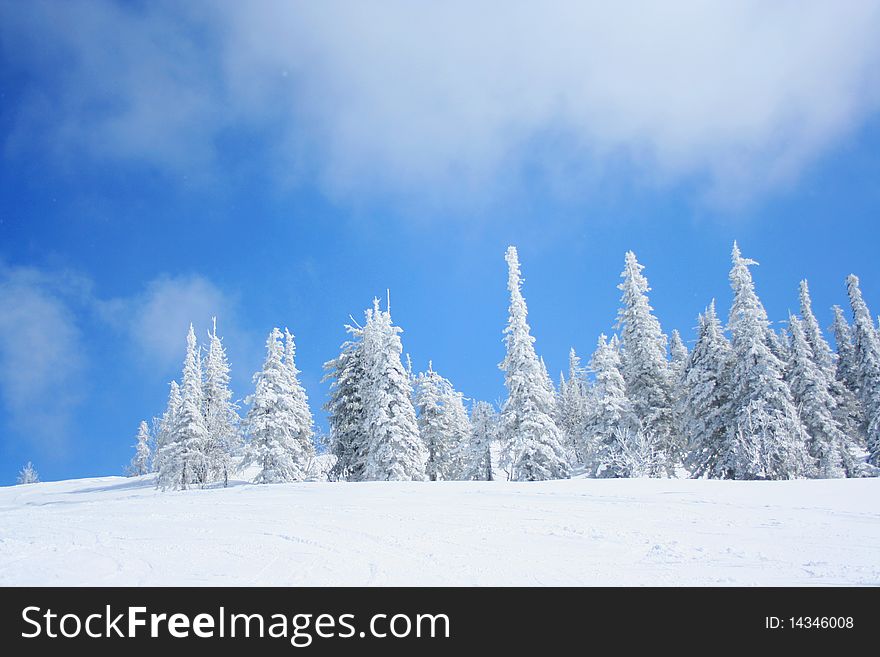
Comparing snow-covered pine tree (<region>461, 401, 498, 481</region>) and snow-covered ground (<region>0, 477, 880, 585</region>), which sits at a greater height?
snow-covered pine tree (<region>461, 401, 498, 481</region>)

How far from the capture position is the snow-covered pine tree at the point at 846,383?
45.6 meters

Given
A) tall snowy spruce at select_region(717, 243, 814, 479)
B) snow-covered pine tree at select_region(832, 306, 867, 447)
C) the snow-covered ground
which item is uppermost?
snow-covered pine tree at select_region(832, 306, 867, 447)

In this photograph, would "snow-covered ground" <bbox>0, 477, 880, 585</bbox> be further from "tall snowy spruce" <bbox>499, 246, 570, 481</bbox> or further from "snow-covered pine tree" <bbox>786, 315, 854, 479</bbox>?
"snow-covered pine tree" <bbox>786, 315, 854, 479</bbox>

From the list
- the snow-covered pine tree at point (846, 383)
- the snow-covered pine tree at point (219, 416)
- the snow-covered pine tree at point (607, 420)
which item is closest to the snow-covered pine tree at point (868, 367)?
the snow-covered pine tree at point (846, 383)

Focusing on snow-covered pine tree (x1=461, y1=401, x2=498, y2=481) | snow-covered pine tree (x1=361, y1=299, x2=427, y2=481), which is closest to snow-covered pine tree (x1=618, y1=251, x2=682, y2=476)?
snow-covered pine tree (x1=461, y1=401, x2=498, y2=481)

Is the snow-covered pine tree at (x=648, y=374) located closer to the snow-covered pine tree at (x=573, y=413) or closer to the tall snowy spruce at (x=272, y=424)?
the tall snowy spruce at (x=272, y=424)

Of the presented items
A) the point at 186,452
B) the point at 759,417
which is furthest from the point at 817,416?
the point at 186,452

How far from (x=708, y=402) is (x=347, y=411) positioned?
79.5ft

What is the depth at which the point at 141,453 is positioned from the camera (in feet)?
277

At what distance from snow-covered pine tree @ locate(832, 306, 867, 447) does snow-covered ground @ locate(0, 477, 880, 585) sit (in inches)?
1410

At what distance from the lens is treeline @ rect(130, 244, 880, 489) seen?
1195 inches

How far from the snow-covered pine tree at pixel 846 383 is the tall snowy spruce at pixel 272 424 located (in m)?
45.4
